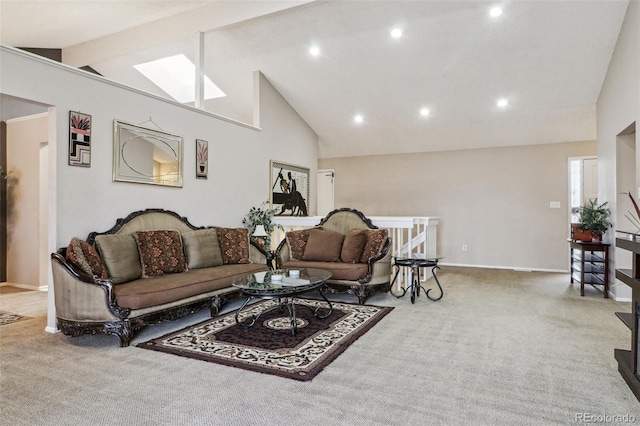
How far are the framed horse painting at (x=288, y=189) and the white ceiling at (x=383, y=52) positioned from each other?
1.20 meters

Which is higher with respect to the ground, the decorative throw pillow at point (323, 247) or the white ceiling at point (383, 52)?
the white ceiling at point (383, 52)

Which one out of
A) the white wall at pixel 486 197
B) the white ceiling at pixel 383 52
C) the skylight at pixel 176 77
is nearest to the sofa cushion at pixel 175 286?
the white ceiling at pixel 383 52

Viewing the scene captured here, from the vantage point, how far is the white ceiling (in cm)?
Result: 467

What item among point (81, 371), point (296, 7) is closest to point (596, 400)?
point (81, 371)

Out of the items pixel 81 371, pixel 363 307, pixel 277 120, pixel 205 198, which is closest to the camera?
pixel 81 371

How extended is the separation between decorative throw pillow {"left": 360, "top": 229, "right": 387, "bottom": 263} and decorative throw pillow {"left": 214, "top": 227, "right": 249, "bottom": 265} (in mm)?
1483

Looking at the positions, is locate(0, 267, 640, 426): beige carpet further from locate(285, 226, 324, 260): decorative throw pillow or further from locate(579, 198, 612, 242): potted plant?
locate(285, 226, 324, 260): decorative throw pillow

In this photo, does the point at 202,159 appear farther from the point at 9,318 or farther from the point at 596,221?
the point at 596,221

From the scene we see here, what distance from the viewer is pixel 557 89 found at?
5.66 m

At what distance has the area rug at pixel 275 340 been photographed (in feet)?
8.70

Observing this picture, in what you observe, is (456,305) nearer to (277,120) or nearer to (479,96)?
(479,96)

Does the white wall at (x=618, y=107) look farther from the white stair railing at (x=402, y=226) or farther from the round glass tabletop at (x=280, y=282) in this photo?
the round glass tabletop at (x=280, y=282)

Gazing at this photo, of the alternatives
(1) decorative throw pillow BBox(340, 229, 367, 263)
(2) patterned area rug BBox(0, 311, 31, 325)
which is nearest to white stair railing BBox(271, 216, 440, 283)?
(1) decorative throw pillow BBox(340, 229, 367, 263)

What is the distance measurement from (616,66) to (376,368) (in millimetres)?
4814
